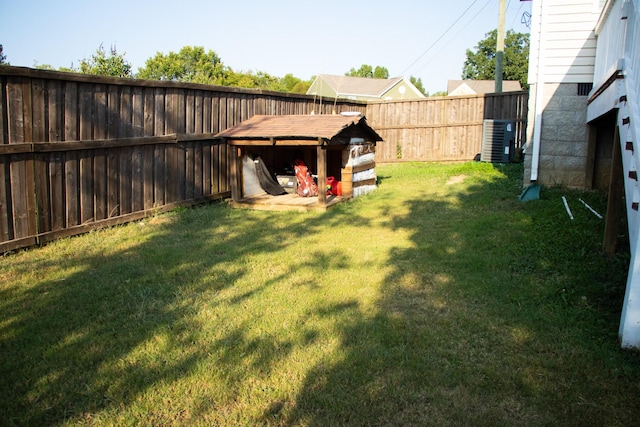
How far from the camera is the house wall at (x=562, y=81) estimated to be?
31.5ft

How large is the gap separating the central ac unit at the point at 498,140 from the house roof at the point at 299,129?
5.73 metres

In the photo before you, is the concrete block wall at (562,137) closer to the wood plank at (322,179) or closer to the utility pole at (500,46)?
the wood plank at (322,179)

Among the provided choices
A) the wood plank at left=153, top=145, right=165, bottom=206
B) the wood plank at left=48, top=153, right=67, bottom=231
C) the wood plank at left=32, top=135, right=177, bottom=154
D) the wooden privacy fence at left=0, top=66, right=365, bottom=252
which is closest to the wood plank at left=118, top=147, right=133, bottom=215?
the wooden privacy fence at left=0, top=66, right=365, bottom=252

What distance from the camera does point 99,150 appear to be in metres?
7.53

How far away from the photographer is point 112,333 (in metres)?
4.09

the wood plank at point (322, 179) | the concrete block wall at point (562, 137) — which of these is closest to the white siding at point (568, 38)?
the concrete block wall at point (562, 137)

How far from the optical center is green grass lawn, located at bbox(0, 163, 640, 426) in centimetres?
308

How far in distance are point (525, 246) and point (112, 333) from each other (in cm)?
472

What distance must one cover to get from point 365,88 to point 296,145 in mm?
39916

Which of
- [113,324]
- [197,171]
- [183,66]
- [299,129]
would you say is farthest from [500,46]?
[183,66]

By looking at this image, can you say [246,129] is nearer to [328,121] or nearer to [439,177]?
[328,121]

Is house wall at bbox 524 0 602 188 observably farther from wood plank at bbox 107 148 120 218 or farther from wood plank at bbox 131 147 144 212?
wood plank at bbox 107 148 120 218

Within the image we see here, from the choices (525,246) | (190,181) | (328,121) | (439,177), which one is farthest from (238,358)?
(439,177)

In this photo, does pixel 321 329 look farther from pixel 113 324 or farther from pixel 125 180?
pixel 125 180
